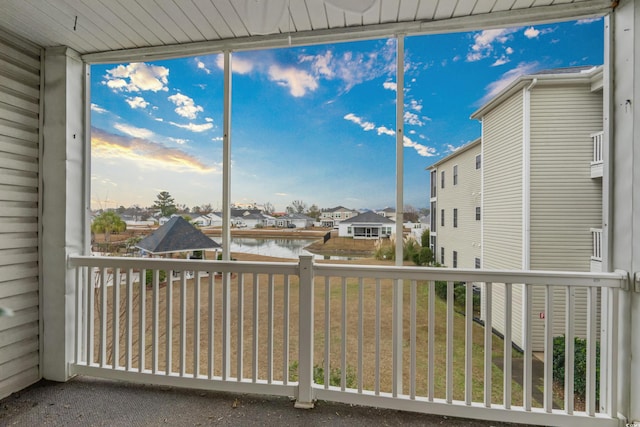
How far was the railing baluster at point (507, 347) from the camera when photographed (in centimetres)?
164

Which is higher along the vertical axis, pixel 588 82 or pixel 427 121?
pixel 588 82

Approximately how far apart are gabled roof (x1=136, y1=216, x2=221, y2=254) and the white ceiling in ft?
4.03

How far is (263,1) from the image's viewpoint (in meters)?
1.11

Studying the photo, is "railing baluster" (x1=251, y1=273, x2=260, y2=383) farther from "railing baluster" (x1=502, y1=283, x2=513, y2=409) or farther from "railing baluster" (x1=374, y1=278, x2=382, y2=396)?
"railing baluster" (x1=502, y1=283, x2=513, y2=409)

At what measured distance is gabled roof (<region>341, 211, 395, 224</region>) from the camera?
1.91 m

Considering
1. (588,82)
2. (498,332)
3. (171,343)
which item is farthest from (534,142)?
(171,343)

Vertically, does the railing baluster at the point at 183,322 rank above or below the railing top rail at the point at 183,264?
below

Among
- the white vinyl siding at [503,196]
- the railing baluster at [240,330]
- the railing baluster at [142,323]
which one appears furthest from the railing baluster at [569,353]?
the railing baluster at [142,323]

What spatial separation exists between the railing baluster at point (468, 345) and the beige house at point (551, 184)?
7.3 inches

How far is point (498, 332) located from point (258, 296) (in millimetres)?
1467

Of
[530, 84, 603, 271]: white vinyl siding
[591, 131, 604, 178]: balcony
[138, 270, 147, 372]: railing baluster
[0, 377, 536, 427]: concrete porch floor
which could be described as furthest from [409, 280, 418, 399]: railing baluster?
[138, 270, 147, 372]: railing baluster

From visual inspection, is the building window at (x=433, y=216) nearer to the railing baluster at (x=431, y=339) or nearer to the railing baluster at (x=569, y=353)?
the railing baluster at (x=431, y=339)

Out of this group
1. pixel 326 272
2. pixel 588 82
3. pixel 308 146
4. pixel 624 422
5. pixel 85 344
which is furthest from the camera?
pixel 85 344

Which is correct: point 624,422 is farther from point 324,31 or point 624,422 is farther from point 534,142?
point 324,31
